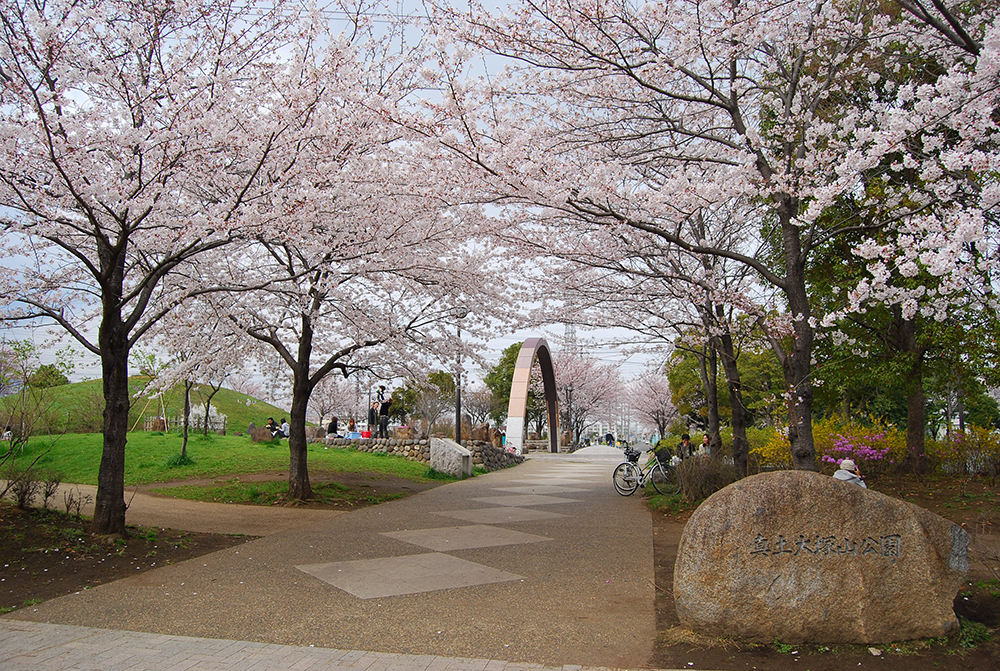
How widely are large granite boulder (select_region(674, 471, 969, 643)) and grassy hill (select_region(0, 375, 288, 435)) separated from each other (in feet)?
27.5

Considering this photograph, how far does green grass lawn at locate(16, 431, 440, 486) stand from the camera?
13.8m

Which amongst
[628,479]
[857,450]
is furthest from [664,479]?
[857,450]

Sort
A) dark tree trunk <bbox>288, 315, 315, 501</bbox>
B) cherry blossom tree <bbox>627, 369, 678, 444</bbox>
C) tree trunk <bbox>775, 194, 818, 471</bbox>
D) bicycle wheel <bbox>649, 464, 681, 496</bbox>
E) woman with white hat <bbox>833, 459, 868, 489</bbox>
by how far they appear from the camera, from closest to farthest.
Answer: tree trunk <bbox>775, 194, 818, 471</bbox> → woman with white hat <bbox>833, 459, 868, 489</bbox> → dark tree trunk <bbox>288, 315, 315, 501</bbox> → bicycle wheel <bbox>649, 464, 681, 496</bbox> → cherry blossom tree <bbox>627, 369, 678, 444</bbox>

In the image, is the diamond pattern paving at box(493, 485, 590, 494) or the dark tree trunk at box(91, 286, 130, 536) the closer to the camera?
the dark tree trunk at box(91, 286, 130, 536)

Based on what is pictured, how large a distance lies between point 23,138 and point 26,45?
2.88ft

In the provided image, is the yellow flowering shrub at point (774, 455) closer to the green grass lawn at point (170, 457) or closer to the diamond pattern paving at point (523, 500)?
the diamond pattern paving at point (523, 500)

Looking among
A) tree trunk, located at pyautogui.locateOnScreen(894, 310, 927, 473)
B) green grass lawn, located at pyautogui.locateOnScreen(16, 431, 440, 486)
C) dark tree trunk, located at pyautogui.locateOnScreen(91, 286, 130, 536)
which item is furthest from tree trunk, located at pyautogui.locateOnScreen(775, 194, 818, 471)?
green grass lawn, located at pyautogui.locateOnScreen(16, 431, 440, 486)

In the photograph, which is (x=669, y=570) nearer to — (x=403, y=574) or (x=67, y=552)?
(x=403, y=574)

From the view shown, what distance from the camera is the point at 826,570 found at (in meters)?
4.21

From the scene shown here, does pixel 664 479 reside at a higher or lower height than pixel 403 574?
higher

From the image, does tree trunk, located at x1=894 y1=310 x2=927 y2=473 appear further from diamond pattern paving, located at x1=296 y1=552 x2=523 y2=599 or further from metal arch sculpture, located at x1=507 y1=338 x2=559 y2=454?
metal arch sculpture, located at x1=507 y1=338 x2=559 y2=454

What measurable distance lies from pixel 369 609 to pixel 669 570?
10.2 feet

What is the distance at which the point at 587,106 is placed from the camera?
8250mm

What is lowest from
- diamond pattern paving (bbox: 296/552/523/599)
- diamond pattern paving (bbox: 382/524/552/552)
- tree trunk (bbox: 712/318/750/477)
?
diamond pattern paving (bbox: 382/524/552/552)
